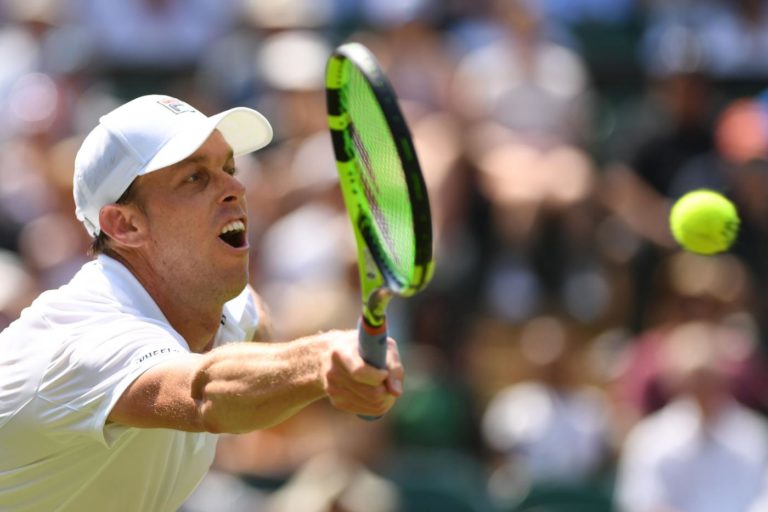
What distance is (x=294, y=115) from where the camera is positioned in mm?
10188

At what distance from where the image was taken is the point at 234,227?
4371 mm

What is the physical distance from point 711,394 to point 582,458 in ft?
2.91

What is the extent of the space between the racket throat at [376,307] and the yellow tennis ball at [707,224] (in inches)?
79.1

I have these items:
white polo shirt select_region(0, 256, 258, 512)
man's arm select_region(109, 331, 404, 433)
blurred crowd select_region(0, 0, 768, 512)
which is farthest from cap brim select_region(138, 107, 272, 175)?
blurred crowd select_region(0, 0, 768, 512)

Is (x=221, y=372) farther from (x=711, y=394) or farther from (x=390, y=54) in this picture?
(x=390, y=54)

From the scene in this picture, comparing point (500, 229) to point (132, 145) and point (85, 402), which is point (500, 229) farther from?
point (85, 402)

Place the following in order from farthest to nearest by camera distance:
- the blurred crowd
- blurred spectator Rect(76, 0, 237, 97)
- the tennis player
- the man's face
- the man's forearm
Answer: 1. blurred spectator Rect(76, 0, 237, 97)
2. the blurred crowd
3. the man's face
4. the tennis player
5. the man's forearm

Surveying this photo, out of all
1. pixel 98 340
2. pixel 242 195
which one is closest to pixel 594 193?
pixel 242 195

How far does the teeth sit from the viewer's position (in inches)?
171

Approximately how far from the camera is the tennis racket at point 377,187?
3213 millimetres

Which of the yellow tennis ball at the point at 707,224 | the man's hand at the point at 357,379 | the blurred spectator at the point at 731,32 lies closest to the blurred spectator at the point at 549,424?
the blurred spectator at the point at 731,32

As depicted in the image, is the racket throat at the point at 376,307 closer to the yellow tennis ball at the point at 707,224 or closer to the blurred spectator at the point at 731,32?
the yellow tennis ball at the point at 707,224

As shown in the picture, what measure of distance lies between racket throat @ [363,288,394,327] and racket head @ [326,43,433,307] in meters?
0.03

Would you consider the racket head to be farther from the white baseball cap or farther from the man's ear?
the man's ear
